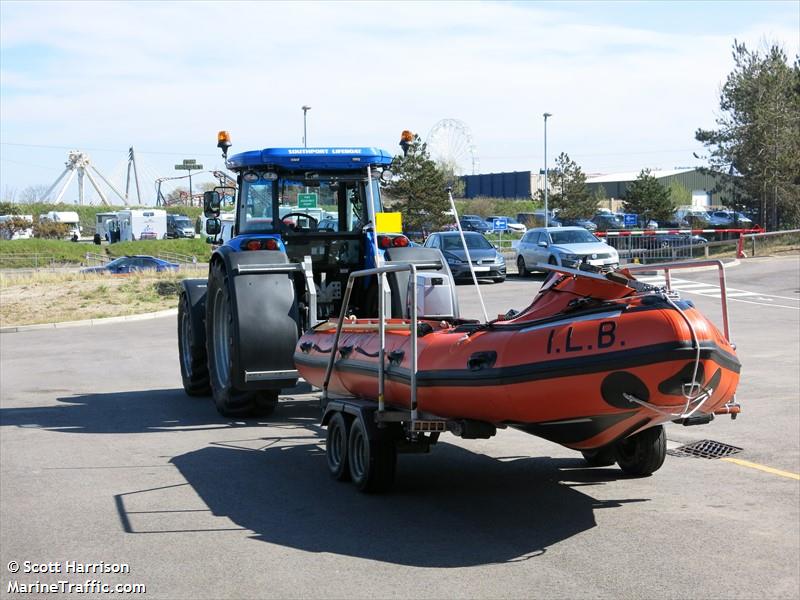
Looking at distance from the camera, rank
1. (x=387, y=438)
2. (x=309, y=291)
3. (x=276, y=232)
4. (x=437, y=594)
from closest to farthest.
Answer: (x=437, y=594) < (x=387, y=438) < (x=309, y=291) < (x=276, y=232)

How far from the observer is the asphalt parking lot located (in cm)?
653

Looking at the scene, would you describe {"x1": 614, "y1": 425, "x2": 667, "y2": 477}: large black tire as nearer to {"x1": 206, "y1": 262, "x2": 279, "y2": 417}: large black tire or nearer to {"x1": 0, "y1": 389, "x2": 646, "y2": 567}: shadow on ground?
{"x1": 0, "y1": 389, "x2": 646, "y2": 567}: shadow on ground

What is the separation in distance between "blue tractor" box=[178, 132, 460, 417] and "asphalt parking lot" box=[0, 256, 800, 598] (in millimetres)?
992

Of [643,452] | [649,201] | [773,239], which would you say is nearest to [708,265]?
[643,452]

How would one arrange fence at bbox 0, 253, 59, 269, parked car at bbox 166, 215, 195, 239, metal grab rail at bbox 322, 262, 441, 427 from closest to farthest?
metal grab rail at bbox 322, 262, 441, 427
fence at bbox 0, 253, 59, 269
parked car at bbox 166, 215, 195, 239

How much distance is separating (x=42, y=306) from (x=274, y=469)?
22.7m

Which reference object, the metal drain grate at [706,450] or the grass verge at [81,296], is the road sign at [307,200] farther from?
the grass verge at [81,296]

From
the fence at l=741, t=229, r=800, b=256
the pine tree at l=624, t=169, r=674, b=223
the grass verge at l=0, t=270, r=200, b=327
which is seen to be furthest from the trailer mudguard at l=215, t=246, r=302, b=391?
the pine tree at l=624, t=169, r=674, b=223

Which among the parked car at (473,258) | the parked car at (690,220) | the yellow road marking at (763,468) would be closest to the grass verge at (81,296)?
the parked car at (473,258)

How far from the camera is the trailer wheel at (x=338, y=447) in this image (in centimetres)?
905

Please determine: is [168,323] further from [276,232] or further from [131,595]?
[131,595]

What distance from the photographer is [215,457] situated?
10.3 m

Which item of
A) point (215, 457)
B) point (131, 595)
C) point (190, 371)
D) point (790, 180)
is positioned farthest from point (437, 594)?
point (790, 180)

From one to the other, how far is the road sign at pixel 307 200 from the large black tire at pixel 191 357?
2106mm
